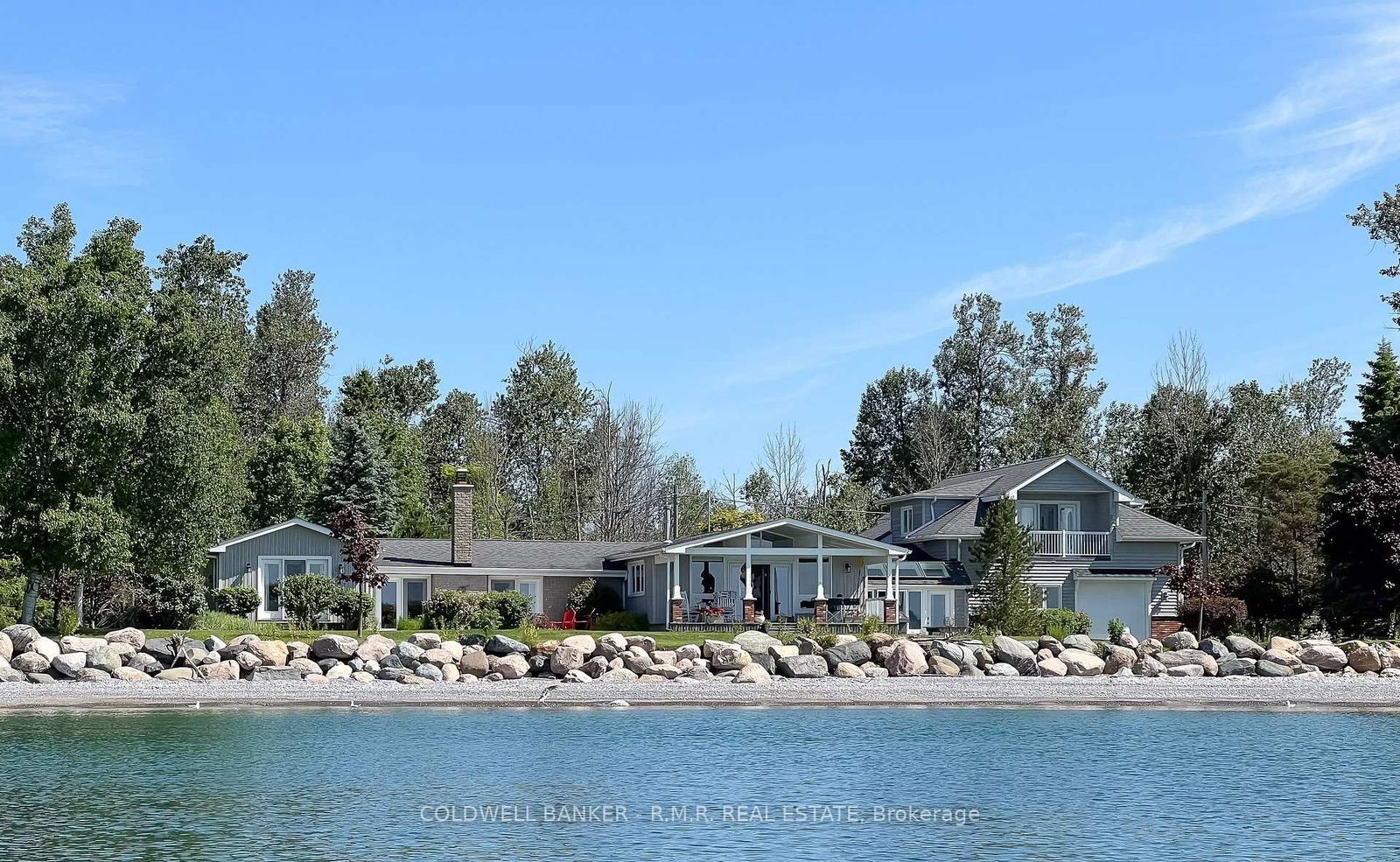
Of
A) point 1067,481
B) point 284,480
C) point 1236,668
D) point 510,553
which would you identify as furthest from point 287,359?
point 1236,668

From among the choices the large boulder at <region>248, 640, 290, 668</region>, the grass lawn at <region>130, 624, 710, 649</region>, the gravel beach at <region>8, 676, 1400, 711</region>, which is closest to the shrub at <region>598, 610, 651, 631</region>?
the grass lawn at <region>130, 624, 710, 649</region>

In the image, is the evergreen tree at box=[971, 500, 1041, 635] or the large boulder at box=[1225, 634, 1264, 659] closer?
the large boulder at box=[1225, 634, 1264, 659]

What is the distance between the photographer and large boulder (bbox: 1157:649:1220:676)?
32281mm

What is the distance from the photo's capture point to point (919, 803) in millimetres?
16797

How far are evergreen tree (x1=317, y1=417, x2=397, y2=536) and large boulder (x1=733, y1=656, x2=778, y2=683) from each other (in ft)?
103

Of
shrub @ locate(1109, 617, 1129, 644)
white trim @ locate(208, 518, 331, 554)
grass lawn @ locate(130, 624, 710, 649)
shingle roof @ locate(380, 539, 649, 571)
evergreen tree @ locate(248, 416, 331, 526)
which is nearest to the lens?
shrub @ locate(1109, 617, 1129, 644)

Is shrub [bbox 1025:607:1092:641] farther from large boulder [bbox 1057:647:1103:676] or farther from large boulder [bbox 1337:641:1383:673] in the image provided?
large boulder [bbox 1337:641:1383:673]

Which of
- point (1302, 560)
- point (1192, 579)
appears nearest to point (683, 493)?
point (1302, 560)

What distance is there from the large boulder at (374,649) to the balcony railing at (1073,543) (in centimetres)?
2685

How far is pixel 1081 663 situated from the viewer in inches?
1242

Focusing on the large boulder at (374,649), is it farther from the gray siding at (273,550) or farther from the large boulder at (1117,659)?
the gray siding at (273,550)

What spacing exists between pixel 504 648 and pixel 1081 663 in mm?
12514

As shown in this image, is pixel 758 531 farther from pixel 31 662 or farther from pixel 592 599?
pixel 31 662

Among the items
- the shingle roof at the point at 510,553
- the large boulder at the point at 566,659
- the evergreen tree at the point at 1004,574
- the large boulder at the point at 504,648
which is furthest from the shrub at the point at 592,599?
the large boulder at the point at 566,659
